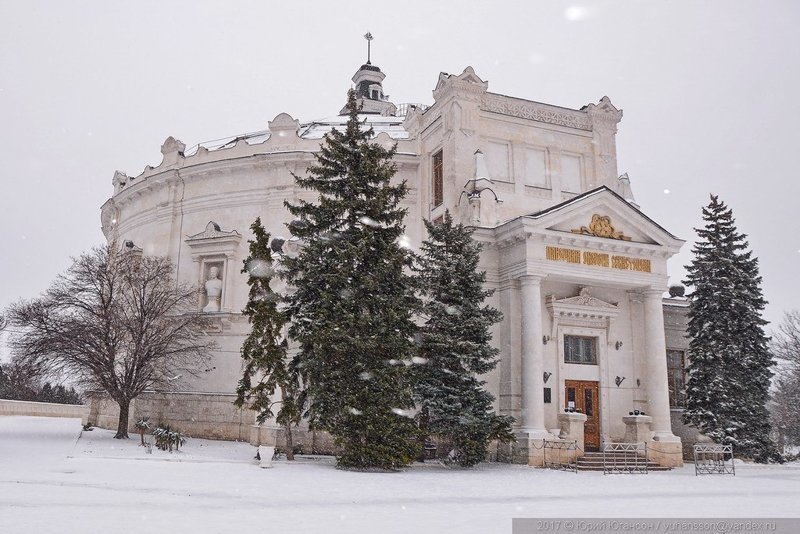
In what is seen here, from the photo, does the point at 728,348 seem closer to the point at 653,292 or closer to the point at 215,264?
the point at 653,292

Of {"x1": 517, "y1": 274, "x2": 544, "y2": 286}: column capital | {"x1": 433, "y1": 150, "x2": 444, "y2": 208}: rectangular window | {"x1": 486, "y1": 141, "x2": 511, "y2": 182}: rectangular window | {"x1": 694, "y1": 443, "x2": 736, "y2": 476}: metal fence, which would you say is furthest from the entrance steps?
{"x1": 433, "y1": 150, "x2": 444, "y2": 208}: rectangular window

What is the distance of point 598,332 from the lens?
24578mm

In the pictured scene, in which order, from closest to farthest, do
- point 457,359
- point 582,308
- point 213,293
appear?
1. point 457,359
2. point 582,308
3. point 213,293

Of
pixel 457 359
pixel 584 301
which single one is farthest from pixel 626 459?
pixel 457 359

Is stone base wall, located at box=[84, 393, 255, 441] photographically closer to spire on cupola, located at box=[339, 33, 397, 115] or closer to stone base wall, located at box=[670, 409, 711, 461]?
stone base wall, located at box=[670, 409, 711, 461]

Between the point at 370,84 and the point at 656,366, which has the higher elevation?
the point at 370,84

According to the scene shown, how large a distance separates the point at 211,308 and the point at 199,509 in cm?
2331

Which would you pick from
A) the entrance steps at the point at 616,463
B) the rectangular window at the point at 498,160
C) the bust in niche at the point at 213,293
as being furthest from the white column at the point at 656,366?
the bust in niche at the point at 213,293

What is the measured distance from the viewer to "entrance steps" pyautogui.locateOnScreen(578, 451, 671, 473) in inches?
809

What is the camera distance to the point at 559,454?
831 inches

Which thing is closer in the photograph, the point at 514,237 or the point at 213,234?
the point at 514,237

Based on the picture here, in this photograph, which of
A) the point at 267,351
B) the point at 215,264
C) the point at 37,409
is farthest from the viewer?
the point at 37,409

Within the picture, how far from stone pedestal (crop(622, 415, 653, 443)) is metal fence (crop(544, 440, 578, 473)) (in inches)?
112

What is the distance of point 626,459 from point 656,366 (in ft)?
15.2
